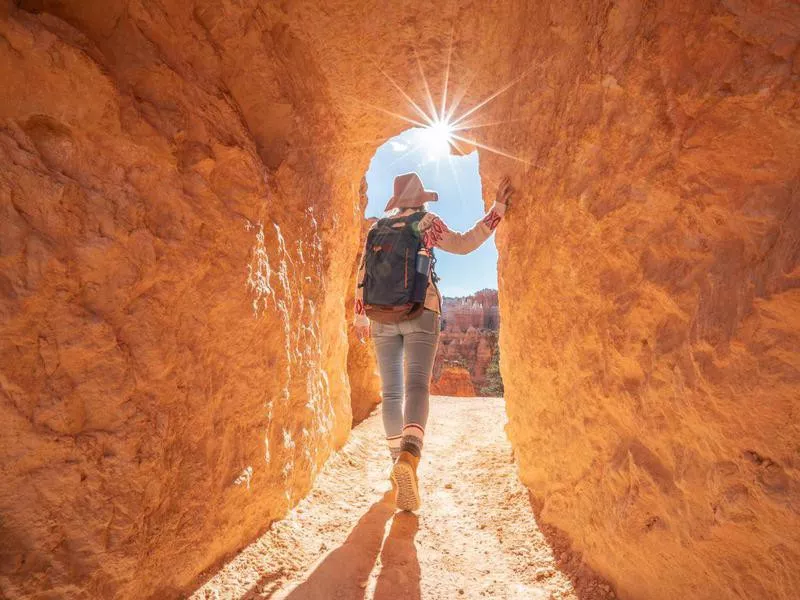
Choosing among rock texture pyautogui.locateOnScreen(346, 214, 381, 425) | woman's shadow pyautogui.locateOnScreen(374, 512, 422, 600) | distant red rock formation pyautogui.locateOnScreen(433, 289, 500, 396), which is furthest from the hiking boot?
distant red rock formation pyautogui.locateOnScreen(433, 289, 500, 396)

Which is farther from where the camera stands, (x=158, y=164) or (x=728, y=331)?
(x=158, y=164)

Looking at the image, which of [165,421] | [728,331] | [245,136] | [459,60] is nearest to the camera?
[728,331]

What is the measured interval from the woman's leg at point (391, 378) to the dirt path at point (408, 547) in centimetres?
50

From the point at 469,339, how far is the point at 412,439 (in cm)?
3925

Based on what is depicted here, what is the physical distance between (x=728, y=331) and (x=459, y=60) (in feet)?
9.20

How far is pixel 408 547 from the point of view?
2.27 metres

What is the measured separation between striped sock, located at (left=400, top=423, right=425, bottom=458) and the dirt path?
1.50 feet

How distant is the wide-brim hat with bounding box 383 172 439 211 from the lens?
10.5 ft

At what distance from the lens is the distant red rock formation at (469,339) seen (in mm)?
34775

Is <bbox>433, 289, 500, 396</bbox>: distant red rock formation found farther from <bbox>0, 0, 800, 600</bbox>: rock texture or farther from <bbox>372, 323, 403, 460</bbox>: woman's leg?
<bbox>0, 0, 800, 600</bbox>: rock texture

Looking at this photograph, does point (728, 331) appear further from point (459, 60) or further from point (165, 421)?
point (459, 60)

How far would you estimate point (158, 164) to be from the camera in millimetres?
1934

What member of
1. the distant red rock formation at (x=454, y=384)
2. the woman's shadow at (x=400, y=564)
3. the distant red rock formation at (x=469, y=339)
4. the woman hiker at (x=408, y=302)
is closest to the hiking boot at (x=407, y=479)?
the woman hiker at (x=408, y=302)

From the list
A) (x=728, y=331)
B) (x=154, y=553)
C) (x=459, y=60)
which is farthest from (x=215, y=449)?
(x=459, y=60)
